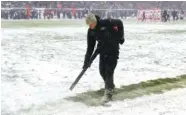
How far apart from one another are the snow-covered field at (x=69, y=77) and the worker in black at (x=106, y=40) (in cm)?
59

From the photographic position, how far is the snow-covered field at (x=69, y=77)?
6.68 meters

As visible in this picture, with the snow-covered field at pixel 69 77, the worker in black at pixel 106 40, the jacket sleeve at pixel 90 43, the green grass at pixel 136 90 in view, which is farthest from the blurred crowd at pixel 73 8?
the worker in black at pixel 106 40

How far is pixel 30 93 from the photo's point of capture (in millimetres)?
7918

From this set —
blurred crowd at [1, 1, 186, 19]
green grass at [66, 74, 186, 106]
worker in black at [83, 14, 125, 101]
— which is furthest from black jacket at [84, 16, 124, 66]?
blurred crowd at [1, 1, 186, 19]

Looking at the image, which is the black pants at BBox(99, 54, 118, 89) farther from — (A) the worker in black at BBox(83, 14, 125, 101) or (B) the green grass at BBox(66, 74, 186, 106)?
(B) the green grass at BBox(66, 74, 186, 106)

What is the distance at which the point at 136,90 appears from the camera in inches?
319

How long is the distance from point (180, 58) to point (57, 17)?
37.5m

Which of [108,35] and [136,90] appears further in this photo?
[136,90]

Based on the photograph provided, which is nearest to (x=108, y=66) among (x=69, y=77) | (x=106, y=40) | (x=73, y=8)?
(x=106, y=40)

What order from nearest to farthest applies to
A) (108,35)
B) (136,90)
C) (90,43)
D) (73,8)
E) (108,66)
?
(108,35) < (108,66) < (90,43) < (136,90) < (73,8)

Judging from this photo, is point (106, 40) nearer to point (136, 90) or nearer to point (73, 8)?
point (136, 90)

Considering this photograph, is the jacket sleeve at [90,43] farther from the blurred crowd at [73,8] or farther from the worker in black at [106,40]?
the blurred crowd at [73,8]

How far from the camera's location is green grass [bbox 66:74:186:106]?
24.2 ft

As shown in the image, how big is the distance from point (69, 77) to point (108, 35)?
116 inches
